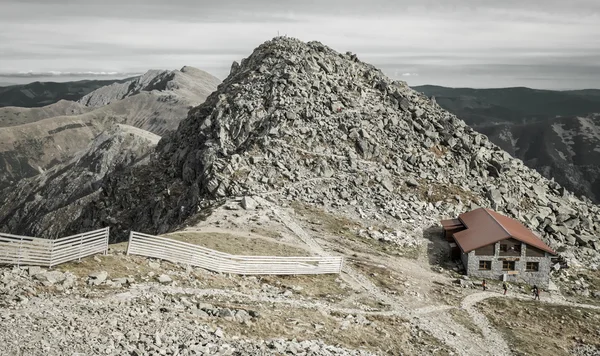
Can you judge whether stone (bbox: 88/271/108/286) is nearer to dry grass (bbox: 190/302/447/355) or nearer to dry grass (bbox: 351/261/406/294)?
dry grass (bbox: 190/302/447/355)

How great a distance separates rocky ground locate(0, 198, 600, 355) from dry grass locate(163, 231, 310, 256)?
0.23m

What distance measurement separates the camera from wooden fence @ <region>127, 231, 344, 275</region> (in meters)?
41.1

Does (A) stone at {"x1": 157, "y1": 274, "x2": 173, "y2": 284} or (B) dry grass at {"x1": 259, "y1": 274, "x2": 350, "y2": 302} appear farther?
(B) dry grass at {"x1": 259, "y1": 274, "x2": 350, "y2": 302}

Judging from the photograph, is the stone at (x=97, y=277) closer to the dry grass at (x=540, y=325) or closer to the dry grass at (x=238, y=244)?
the dry grass at (x=238, y=244)

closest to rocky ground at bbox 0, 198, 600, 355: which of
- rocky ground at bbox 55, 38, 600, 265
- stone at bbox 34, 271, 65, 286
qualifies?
stone at bbox 34, 271, 65, 286

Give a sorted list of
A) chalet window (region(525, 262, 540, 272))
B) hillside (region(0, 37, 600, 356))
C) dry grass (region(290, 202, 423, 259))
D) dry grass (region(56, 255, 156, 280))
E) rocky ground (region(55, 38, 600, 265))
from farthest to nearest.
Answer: rocky ground (region(55, 38, 600, 265)) → dry grass (region(290, 202, 423, 259)) → chalet window (region(525, 262, 540, 272)) → dry grass (region(56, 255, 156, 280)) → hillside (region(0, 37, 600, 356))

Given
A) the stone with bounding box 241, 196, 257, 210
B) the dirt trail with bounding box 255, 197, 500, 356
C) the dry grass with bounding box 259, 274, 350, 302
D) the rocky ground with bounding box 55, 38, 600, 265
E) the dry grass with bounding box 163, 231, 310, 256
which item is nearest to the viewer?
the dirt trail with bounding box 255, 197, 500, 356

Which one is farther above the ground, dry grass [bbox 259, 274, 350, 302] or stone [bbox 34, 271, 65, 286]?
stone [bbox 34, 271, 65, 286]

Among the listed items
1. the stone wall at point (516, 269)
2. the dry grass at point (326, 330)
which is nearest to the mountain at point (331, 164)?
the stone wall at point (516, 269)

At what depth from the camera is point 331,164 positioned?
272 ft

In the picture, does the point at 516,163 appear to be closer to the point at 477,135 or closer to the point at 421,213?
the point at 477,135

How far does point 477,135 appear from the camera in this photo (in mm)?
103250

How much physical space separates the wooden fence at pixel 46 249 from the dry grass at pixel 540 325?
35.9 metres

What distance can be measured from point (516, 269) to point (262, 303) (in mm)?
36664
